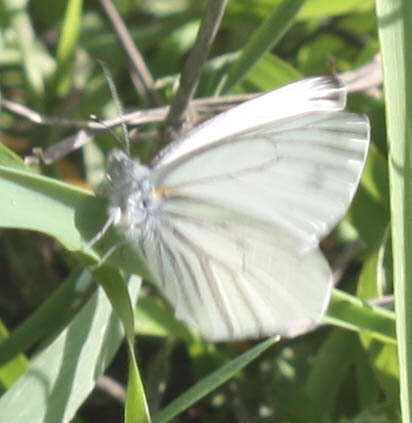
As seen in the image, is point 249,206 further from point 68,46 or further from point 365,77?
point 68,46

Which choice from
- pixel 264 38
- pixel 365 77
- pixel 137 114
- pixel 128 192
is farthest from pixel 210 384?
pixel 365 77

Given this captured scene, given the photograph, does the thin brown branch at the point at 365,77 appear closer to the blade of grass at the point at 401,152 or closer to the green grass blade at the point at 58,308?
the blade of grass at the point at 401,152

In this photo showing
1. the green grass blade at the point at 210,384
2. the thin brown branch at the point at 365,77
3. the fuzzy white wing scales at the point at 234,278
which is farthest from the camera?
the thin brown branch at the point at 365,77

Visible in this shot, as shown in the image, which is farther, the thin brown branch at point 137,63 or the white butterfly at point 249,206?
the thin brown branch at point 137,63

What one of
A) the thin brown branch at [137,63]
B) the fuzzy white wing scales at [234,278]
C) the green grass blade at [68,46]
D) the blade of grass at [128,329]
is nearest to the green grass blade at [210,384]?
the blade of grass at [128,329]

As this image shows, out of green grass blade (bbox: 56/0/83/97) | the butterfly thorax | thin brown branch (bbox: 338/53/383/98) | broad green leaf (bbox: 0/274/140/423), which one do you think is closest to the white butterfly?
the butterfly thorax

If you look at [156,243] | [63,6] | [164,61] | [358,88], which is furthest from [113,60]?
[156,243]

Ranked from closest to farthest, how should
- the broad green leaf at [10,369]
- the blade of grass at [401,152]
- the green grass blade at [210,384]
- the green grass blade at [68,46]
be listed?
the green grass blade at [210,384] < the blade of grass at [401,152] < the broad green leaf at [10,369] < the green grass blade at [68,46]
